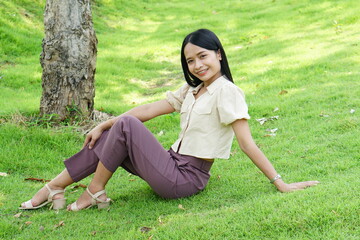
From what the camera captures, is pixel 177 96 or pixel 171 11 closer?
pixel 177 96

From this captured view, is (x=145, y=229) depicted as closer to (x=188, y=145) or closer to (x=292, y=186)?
(x=188, y=145)

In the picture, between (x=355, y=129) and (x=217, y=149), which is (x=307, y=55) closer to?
(x=355, y=129)

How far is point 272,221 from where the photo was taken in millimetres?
2594

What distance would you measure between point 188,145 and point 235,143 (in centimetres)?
157

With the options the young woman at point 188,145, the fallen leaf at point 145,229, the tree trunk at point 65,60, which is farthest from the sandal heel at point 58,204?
the tree trunk at point 65,60

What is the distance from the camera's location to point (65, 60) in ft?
17.2

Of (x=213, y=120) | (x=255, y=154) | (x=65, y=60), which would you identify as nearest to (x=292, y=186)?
(x=255, y=154)

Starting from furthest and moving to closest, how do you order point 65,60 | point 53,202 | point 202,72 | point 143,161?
point 65,60, point 53,202, point 202,72, point 143,161

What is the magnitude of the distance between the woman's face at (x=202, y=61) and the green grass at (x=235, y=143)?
93 cm

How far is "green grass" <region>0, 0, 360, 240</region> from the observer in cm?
273

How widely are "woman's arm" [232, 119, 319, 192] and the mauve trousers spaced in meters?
0.41

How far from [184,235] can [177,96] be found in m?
1.29

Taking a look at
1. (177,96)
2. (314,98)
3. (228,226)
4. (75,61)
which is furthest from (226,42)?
(228,226)

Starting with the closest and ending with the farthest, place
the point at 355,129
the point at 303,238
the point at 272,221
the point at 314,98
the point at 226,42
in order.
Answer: the point at 303,238
the point at 272,221
the point at 355,129
the point at 314,98
the point at 226,42
